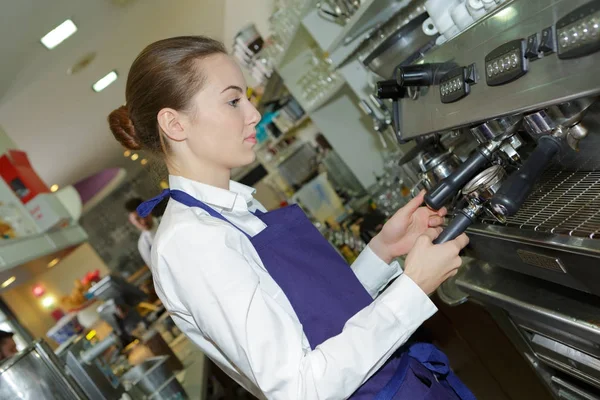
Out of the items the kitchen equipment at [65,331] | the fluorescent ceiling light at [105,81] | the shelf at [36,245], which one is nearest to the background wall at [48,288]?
the kitchen equipment at [65,331]

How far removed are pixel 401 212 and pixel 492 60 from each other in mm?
430

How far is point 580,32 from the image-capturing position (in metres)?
0.72

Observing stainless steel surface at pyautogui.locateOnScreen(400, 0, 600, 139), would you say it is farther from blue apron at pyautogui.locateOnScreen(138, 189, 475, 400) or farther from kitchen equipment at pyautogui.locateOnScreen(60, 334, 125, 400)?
kitchen equipment at pyautogui.locateOnScreen(60, 334, 125, 400)

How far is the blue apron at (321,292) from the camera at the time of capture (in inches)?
37.3

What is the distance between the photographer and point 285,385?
2.64 ft

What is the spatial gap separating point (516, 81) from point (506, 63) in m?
0.04

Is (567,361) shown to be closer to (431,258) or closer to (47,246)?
(431,258)

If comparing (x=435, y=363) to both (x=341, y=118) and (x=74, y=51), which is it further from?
(x=74, y=51)

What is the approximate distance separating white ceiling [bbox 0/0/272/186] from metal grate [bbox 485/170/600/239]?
9.16ft

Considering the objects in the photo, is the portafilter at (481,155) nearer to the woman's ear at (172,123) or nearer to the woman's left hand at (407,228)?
the woman's left hand at (407,228)

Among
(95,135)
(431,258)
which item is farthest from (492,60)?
(95,135)

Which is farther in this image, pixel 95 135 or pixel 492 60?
pixel 95 135

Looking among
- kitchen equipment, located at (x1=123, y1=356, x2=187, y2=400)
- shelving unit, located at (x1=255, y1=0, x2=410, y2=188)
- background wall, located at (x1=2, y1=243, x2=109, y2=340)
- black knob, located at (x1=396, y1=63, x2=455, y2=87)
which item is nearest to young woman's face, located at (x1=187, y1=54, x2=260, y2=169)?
black knob, located at (x1=396, y1=63, x2=455, y2=87)

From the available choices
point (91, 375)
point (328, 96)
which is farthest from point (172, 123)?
point (328, 96)
